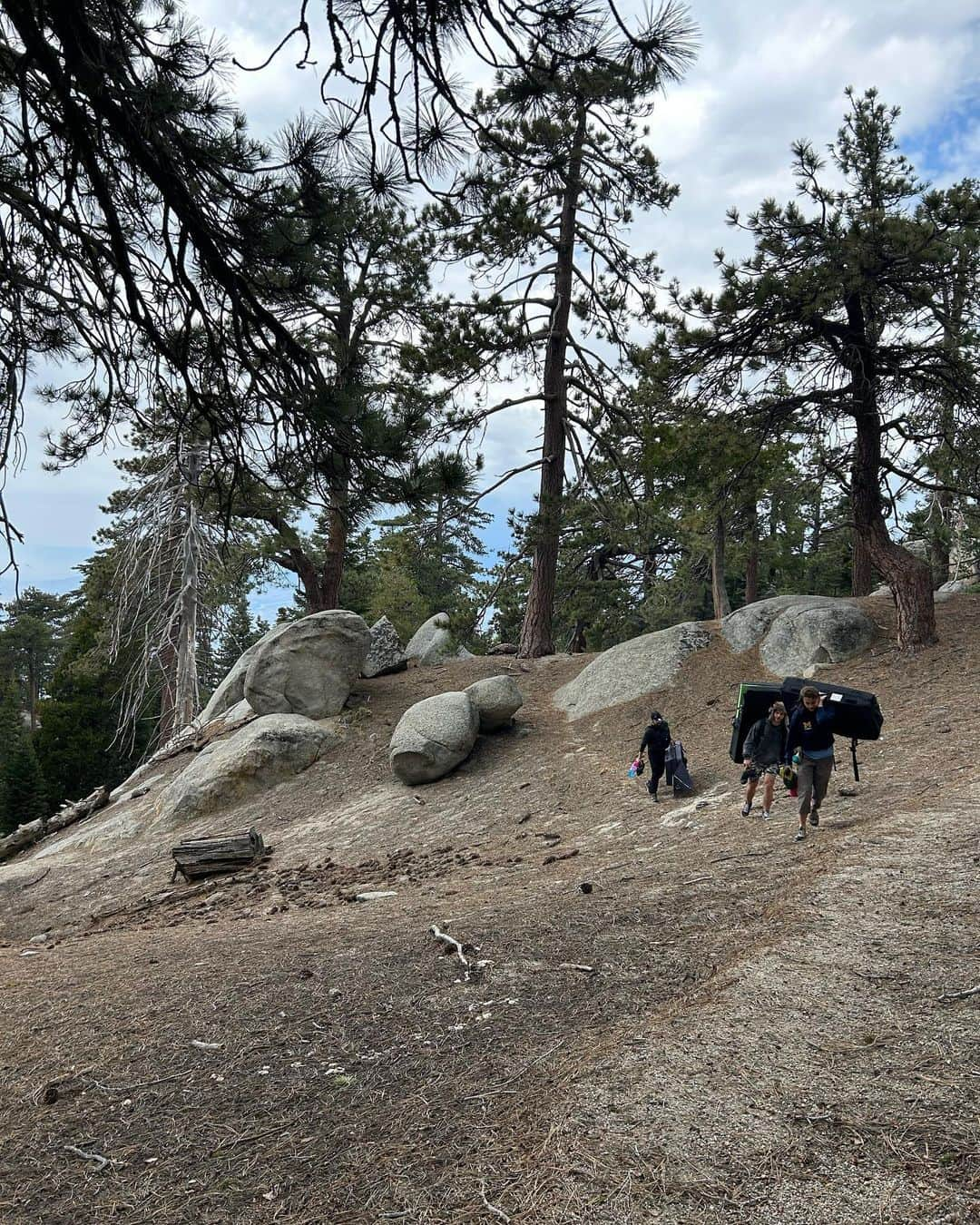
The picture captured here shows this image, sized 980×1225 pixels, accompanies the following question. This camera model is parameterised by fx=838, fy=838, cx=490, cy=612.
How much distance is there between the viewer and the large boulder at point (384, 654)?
60.3 feet

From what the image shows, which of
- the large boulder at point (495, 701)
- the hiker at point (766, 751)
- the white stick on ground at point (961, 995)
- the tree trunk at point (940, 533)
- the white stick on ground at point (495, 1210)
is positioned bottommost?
the white stick on ground at point (495, 1210)

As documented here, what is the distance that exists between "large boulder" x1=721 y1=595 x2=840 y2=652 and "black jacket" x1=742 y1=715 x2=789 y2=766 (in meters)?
6.55

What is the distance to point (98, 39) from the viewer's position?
13.5ft

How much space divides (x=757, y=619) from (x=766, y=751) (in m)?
7.28

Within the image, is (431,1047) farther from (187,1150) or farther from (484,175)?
(484,175)

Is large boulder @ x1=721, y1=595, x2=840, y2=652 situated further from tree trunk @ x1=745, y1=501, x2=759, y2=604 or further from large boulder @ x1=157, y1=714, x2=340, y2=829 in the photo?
large boulder @ x1=157, y1=714, x2=340, y2=829

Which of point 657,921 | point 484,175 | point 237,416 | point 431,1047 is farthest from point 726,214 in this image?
point 431,1047

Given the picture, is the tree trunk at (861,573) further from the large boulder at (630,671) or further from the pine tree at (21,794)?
the pine tree at (21,794)

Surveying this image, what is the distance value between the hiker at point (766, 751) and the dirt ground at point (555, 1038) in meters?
0.29

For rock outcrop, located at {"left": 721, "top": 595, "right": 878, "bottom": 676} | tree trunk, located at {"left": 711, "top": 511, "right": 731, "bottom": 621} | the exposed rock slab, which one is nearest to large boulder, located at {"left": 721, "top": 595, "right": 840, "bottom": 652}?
rock outcrop, located at {"left": 721, "top": 595, "right": 878, "bottom": 676}

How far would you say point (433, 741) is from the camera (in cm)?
1312

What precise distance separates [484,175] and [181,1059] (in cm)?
553

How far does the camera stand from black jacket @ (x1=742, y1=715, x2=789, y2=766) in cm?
887

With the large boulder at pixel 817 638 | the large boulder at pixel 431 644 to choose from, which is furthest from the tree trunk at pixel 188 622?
the large boulder at pixel 817 638
